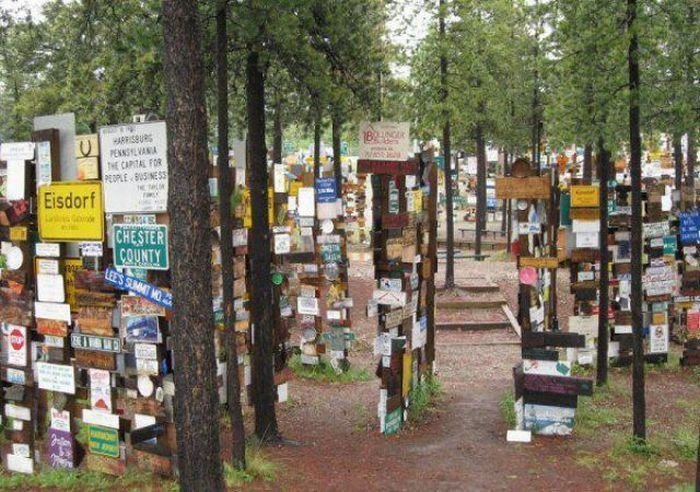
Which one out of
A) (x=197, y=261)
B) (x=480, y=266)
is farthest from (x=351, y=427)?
(x=480, y=266)

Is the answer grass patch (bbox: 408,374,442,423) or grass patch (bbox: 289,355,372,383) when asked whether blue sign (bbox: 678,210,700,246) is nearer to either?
grass patch (bbox: 408,374,442,423)

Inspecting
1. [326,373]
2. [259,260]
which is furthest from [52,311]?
[326,373]

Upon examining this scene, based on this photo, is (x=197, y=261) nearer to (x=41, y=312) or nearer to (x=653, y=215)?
(x=41, y=312)

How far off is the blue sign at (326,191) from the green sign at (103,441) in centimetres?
631

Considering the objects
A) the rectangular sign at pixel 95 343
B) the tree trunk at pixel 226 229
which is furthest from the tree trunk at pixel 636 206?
the rectangular sign at pixel 95 343

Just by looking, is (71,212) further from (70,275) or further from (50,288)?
(50,288)

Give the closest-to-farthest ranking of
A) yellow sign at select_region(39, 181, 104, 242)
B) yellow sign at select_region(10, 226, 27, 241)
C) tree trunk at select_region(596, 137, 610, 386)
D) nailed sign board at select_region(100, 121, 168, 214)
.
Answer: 1. nailed sign board at select_region(100, 121, 168, 214)
2. yellow sign at select_region(39, 181, 104, 242)
3. yellow sign at select_region(10, 226, 27, 241)
4. tree trunk at select_region(596, 137, 610, 386)

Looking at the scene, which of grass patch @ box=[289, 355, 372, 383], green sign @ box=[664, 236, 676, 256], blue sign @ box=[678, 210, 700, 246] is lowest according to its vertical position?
grass patch @ box=[289, 355, 372, 383]

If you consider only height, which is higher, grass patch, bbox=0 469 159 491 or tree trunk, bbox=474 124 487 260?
tree trunk, bbox=474 124 487 260

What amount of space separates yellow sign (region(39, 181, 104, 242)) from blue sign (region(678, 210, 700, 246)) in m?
10.5

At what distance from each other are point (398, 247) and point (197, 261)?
4.43 m

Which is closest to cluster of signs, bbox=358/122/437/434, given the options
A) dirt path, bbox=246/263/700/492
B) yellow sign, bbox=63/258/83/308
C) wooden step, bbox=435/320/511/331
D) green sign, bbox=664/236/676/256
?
dirt path, bbox=246/263/700/492

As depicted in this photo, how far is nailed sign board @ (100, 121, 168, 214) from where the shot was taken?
744cm

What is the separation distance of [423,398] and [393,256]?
227cm
